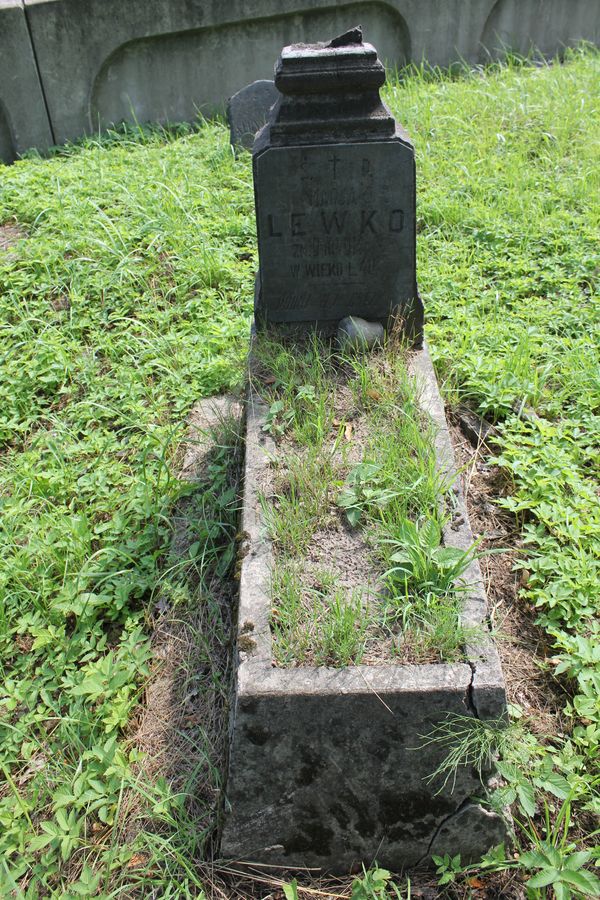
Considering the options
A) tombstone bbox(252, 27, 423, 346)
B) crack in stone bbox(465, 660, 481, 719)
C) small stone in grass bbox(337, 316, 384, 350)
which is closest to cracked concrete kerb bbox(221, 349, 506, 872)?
crack in stone bbox(465, 660, 481, 719)

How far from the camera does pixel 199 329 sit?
4266 mm

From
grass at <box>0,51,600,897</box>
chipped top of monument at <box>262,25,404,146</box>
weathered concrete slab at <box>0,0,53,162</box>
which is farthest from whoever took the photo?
weathered concrete slab at <box>0,0,53,162</box>

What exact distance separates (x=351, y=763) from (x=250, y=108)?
16.5 ft

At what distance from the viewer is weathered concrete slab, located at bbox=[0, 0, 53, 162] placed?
612 cm

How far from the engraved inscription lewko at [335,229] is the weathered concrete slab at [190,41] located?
4229 mm

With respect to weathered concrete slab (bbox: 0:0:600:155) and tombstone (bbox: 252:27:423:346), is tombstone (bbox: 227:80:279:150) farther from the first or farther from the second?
tombstone (bbox: 252:27:423:346)

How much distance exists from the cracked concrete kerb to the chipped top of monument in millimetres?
1853

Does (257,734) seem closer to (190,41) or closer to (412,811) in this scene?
(412,811)

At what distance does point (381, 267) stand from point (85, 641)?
186cm

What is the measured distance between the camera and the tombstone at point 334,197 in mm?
3023

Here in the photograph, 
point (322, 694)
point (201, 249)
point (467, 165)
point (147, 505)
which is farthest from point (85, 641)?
point (467, 165)

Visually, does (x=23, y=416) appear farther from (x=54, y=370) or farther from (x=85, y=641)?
(x=85, y=641)

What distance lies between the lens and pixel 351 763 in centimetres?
210

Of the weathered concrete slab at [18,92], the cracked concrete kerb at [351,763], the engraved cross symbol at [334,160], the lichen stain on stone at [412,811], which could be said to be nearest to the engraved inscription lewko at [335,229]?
the engraved cross symbol at [334,160]
